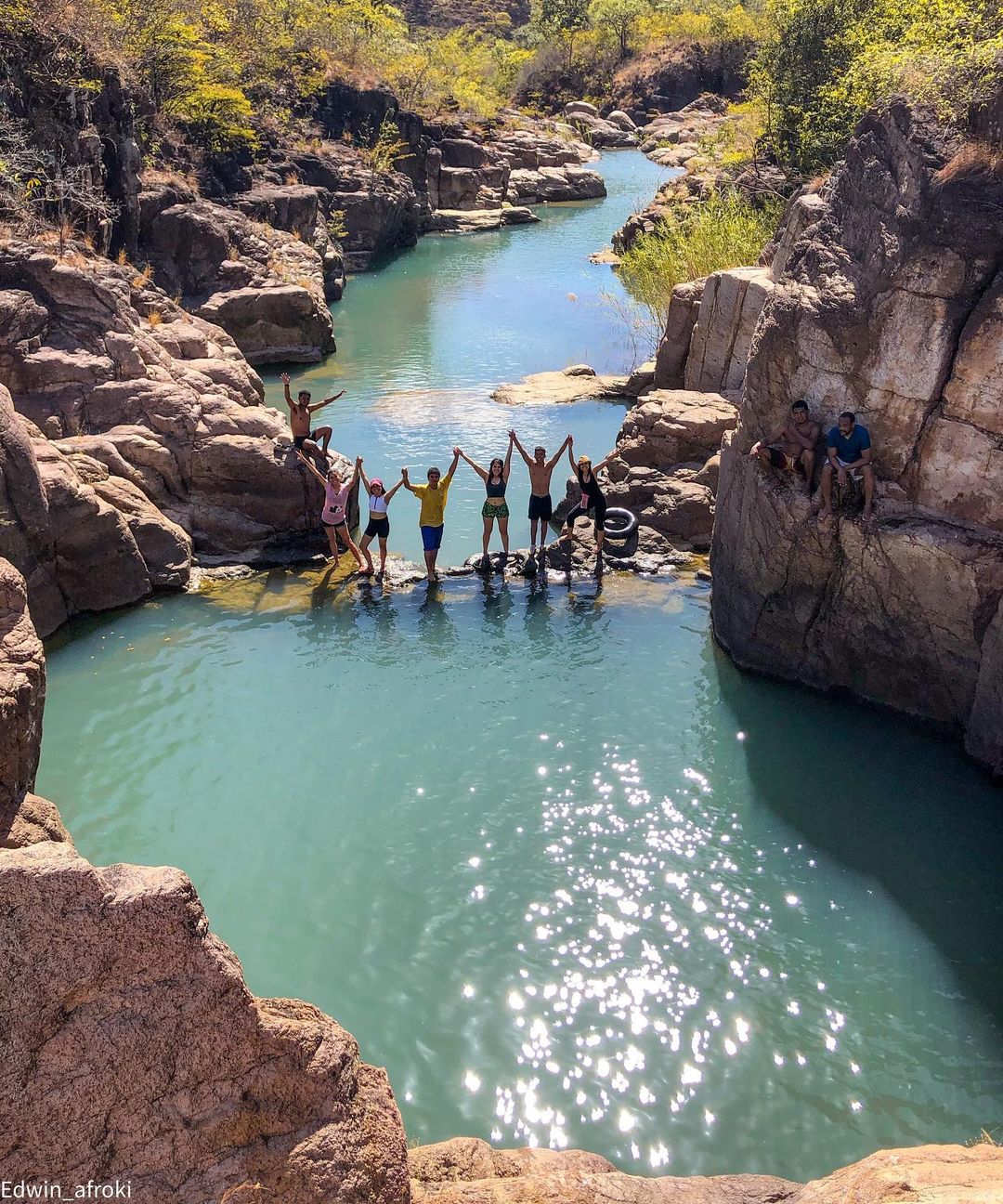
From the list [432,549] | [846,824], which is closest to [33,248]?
[432,549]

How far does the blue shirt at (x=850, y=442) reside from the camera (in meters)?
9.80

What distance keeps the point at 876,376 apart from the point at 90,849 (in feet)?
28.0

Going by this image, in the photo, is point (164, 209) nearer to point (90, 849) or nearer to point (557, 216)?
point (90, 849)

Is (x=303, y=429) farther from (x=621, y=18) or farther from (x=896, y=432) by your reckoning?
(x=621, y=18)

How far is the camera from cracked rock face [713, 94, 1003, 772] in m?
9.20

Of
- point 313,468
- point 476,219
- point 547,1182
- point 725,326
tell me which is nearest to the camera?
point 547,1182

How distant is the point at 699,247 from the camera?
1981cm

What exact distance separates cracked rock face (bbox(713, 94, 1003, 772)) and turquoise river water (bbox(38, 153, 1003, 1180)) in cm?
67

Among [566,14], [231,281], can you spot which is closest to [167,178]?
[231,281]

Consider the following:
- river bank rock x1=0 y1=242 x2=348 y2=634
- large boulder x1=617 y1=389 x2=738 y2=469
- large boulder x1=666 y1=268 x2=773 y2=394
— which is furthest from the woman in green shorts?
large boulder x1=666 y1=268 x2=773 y2=394

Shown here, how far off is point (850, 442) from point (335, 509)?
21.1 feet

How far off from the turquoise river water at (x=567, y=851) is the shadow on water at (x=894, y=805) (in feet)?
0.11

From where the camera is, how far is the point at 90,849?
830 cm

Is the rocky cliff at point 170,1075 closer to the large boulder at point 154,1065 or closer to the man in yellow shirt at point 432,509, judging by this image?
the large boulder at point 154,1065
